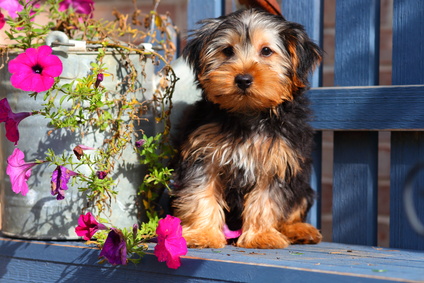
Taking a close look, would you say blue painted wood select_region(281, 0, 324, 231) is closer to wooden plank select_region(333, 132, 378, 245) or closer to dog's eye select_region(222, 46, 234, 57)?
wooden plank select_region(333, 132, 378, 245)

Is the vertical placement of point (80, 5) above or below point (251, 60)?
above

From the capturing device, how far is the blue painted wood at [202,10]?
13.3 feet

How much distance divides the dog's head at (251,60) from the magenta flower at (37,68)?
757 millimetres

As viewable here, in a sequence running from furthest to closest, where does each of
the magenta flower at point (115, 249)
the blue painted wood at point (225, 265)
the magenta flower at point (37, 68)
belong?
the magenta flower at point (37, 68)
the magenta flower at point (115, 249)
the blue painted wood at point (225, 265)

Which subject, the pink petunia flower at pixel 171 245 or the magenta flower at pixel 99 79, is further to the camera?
the magenta flower at pixel 99 79

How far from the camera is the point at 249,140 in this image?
3.19m

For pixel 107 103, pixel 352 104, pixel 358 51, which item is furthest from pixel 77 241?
pixel 358 51

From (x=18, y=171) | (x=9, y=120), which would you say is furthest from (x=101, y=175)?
(x=9, y=120)

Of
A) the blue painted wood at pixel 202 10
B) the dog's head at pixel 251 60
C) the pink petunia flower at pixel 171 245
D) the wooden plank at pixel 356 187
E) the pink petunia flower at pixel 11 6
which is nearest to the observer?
the pink petunia flower at pixel 171 245

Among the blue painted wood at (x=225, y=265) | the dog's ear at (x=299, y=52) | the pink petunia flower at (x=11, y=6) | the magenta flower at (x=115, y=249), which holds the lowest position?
the blue painted wood at (x=225, y=265)

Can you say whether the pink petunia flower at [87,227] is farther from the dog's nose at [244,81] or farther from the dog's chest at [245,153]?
the dog's nose at [244,81]

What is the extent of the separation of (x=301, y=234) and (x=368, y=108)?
815mm

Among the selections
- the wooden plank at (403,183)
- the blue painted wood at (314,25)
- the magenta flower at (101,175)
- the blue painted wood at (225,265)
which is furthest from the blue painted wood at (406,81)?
the magenta flower at (101,175)

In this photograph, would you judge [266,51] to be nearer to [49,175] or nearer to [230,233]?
[230,233]
